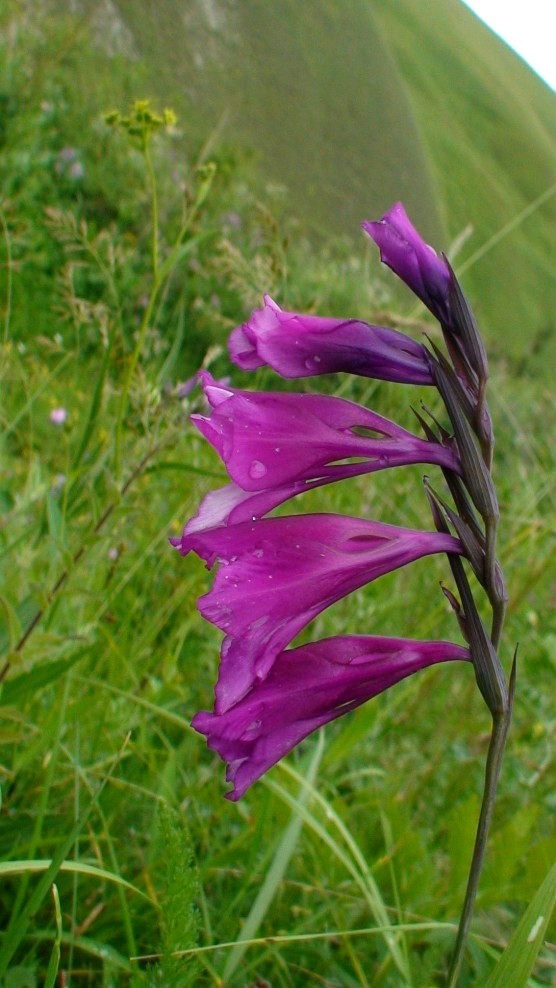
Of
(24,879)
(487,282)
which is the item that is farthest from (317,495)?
(487,282)

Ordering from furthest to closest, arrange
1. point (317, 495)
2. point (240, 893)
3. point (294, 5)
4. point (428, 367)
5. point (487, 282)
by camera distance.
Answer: point (487, 282) < point (294, 5) < point (317, 495) < point (240, 893) < point (428, 367)

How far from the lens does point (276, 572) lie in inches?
25.9

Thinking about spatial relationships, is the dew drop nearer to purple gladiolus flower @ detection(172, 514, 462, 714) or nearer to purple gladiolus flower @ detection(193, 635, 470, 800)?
purple gladiolus flower @ detection(172, 514, 462, 714)

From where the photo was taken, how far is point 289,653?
696 millimetres

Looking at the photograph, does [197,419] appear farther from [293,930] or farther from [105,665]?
[105,665]

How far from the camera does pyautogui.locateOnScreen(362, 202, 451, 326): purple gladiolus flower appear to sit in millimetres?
698

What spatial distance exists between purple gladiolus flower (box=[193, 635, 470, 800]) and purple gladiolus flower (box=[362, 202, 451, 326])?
0.27m

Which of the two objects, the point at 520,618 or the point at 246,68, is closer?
the point at 520,618

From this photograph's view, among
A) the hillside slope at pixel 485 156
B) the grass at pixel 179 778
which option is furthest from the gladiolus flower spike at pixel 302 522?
the hillside slope at pixel 485 156

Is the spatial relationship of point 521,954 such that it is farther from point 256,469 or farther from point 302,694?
point 256,469

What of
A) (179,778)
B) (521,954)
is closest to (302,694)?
(521,954)

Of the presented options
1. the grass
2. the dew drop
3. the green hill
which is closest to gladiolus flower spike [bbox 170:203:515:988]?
the dew drop

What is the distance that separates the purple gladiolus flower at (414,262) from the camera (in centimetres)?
70

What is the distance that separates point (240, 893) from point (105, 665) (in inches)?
22.3
